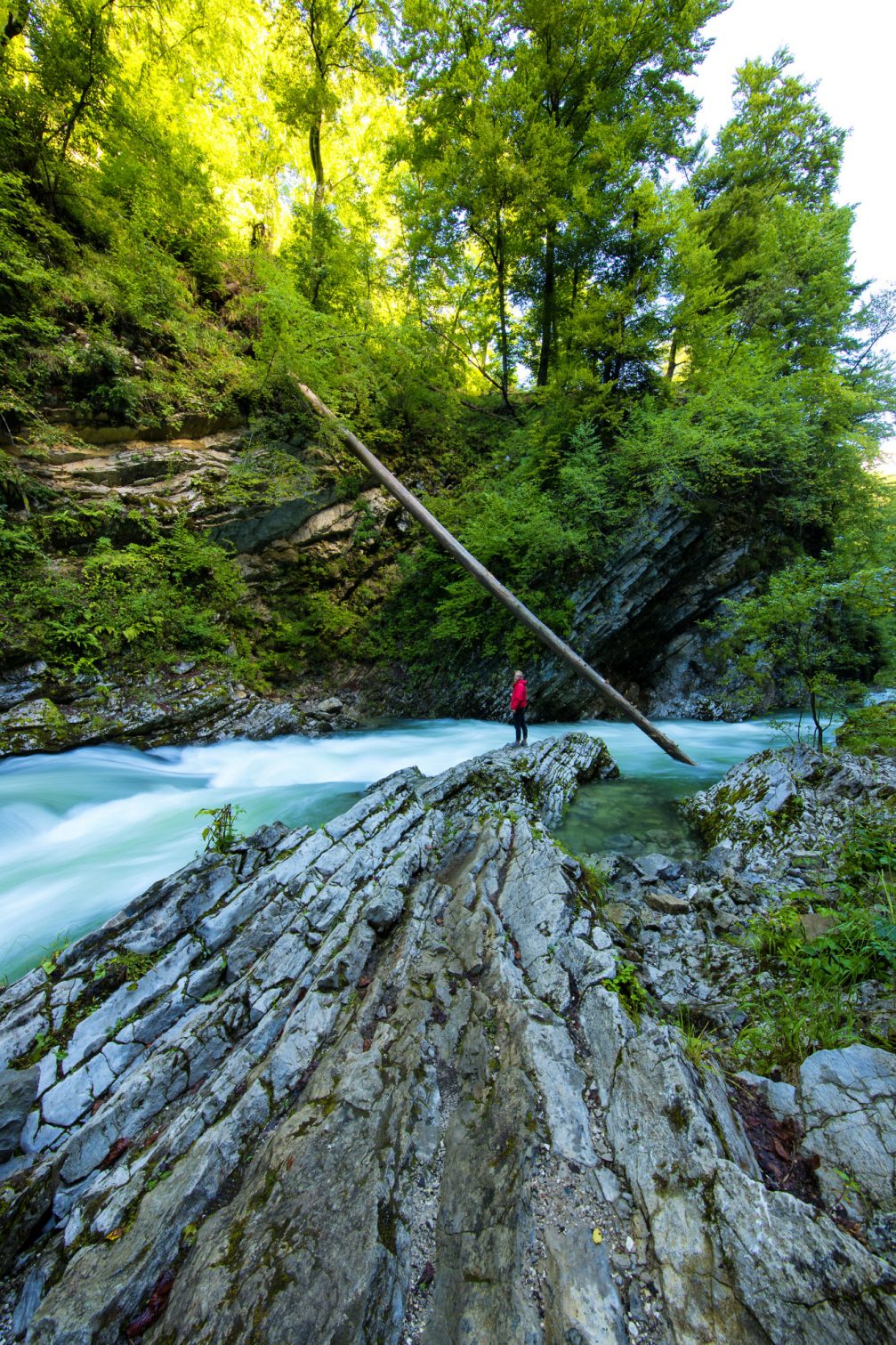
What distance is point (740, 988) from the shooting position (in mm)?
3018

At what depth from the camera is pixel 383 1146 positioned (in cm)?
205

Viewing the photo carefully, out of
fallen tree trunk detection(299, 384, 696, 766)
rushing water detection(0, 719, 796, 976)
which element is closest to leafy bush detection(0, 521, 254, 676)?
rushing water detection(0, 719, 796, 976)

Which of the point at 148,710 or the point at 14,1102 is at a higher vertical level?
the point at 148,710

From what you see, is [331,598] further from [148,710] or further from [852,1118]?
A: [852,1118]

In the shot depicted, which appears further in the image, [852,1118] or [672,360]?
[672,360]

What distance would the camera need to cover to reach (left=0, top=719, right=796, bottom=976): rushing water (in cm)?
450

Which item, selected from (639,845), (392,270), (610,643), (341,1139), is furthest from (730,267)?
(341,1139)

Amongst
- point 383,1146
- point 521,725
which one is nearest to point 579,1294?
point 383,1146

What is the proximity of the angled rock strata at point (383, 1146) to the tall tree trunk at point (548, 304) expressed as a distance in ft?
40.3

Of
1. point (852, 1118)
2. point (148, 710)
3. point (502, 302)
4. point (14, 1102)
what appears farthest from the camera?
point (502, 302)

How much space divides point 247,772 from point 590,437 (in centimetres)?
1005

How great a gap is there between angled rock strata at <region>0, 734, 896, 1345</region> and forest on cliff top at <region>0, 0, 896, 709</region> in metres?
6.95

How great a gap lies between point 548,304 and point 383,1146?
1595cm

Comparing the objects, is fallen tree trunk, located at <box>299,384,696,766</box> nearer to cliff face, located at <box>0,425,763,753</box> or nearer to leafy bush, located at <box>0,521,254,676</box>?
cliff face, located at <box>0,425,763,753</box>
